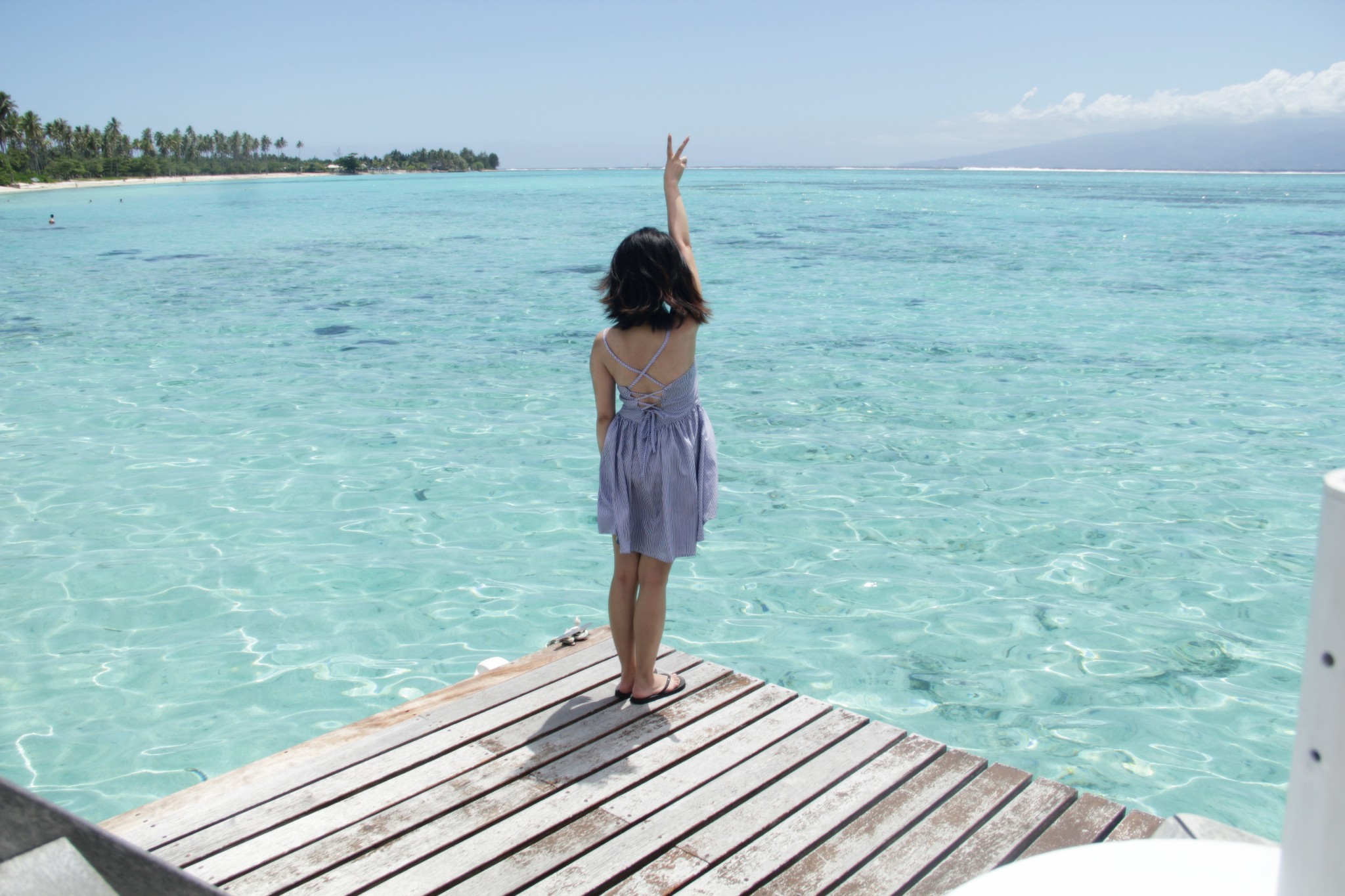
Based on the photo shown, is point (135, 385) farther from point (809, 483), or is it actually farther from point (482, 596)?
point (809, 483)

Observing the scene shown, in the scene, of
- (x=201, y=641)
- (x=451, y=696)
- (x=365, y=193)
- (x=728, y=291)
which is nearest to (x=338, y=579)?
(x=201, y=641)

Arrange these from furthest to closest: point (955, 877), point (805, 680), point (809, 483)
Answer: point (809, 483)
point (805, 680)
point (955, 877)

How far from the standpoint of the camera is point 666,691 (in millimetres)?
3770

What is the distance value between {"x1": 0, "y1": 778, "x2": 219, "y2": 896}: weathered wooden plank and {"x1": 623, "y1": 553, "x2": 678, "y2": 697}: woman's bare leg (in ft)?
6.79

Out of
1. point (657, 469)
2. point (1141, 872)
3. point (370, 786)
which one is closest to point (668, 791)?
point (370, 786)

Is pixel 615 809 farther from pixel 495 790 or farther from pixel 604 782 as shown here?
pixel 495 790

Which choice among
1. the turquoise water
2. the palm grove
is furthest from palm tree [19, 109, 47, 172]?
the turquoise water

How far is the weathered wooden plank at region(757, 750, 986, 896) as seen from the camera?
273 centimetres

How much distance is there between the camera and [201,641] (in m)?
5.71

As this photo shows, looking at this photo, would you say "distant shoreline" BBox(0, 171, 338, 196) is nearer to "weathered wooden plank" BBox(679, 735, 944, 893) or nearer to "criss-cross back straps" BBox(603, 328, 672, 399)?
"criss-cross back straps" BBox(603, 328, 672, 399)

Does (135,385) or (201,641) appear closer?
Result: (201,641)

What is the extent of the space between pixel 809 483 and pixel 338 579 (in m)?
3.79

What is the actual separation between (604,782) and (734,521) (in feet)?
13.8

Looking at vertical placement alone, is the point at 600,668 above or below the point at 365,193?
below
